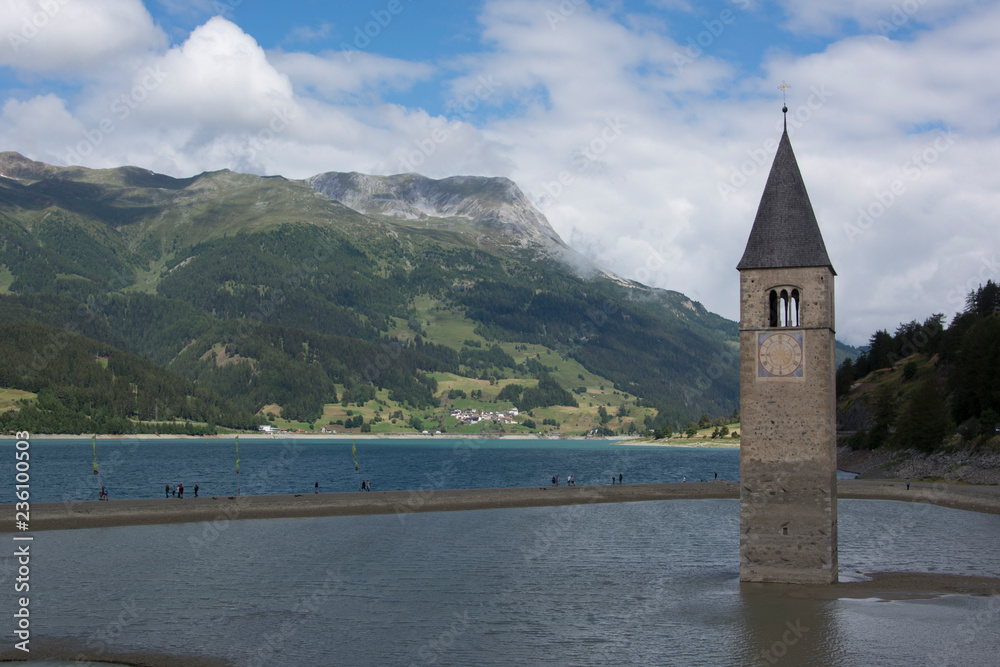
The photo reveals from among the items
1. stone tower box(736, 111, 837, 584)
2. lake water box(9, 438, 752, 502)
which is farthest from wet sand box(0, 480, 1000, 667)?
lake water box(9, 438, 752, 502)

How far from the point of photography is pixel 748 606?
35.1 m

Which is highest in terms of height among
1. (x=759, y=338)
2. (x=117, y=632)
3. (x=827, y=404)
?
(x=759, y=338)

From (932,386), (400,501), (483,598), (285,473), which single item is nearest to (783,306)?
(483,598)

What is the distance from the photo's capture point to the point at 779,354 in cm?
3781

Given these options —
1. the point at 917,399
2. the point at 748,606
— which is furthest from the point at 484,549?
the point at 917,399

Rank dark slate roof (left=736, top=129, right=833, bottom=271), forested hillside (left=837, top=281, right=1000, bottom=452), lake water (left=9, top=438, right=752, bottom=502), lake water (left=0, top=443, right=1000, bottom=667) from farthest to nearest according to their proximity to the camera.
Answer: lake water (left=9, top=438, right=752, bottom=502) → forested hillside (left=837, top=281, right=1000, bottom=452) → dark slate roof (left=736, top=129, right=833, bottom=271) → lake water (left=0, top=443, right=1000, bottom=667)

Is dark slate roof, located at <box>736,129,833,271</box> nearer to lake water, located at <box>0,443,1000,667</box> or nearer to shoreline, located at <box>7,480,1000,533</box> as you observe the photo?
lake water, located at <box>0,443,1000,667</box>

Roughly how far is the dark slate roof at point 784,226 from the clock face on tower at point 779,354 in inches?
121

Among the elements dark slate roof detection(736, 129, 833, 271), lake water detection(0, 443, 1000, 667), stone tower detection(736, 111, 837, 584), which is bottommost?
lake water detection(0, 443, 1000, 667)

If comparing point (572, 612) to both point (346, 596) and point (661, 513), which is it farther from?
point (661, 513)

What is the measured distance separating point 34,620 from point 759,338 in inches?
1214

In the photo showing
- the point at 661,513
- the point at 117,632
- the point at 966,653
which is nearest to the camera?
the point at 966,653

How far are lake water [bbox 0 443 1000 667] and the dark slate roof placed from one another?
1392 cm

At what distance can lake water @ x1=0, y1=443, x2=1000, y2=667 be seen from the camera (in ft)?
99.3
